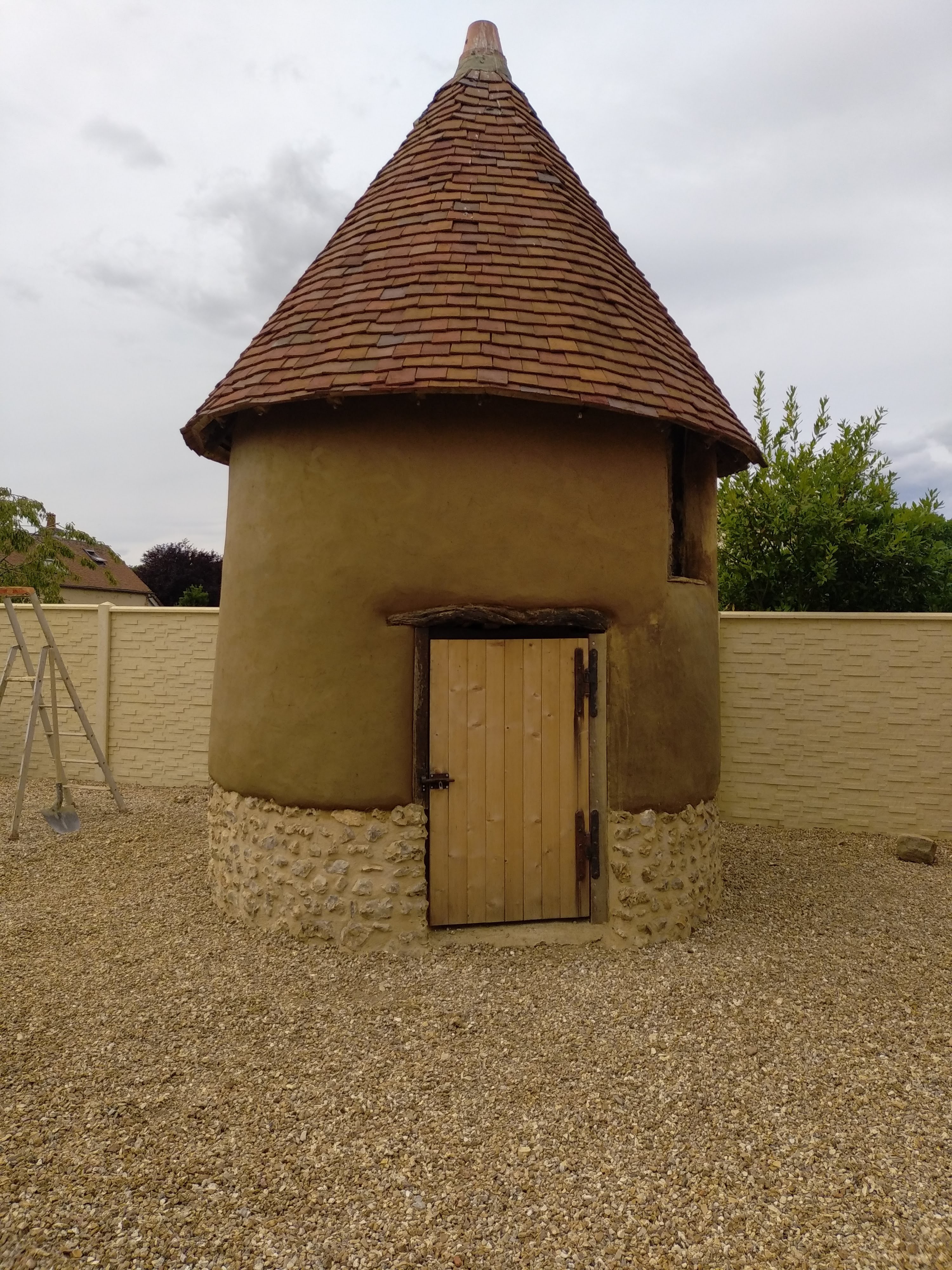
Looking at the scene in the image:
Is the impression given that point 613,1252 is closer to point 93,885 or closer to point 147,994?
point 147,994

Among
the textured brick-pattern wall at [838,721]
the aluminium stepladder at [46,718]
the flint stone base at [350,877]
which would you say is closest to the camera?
the flint stone base at [350,877]

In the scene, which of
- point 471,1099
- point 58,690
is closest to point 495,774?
point 471,1099

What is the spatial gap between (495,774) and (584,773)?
61 centimetres

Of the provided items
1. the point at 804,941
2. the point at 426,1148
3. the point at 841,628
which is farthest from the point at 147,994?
the point at 841,628

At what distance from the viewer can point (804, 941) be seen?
17.5 feet

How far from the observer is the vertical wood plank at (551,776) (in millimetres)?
5082

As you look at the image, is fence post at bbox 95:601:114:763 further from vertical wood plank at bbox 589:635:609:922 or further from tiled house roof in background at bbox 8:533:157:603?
tiled house roof in background at bbox 8:533:157:603

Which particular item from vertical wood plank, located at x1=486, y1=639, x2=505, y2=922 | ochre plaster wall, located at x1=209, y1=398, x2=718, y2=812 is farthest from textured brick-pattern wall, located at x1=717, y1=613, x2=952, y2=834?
vertical wood plank, located at x1=486, y1=639, x2=505, y2=922

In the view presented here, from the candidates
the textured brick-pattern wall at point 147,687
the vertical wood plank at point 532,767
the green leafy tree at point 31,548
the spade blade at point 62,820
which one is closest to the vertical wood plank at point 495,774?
the vertical wood plank at point 532,767

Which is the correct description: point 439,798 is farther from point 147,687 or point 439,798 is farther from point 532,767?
point 147,687

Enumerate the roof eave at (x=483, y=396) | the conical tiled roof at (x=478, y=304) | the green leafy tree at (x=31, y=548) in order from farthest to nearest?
1. the green leafy tree at (x=31, y=548)
2. the conical tiled roof at (x=478, y=304)
3. the roof eave at (x=483, y=396)

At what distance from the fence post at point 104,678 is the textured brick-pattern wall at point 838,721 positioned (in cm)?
777

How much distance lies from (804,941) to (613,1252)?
3235 mm

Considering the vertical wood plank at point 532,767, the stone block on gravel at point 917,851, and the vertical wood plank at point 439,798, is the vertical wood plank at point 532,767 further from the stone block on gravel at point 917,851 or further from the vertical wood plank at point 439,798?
the stone block on gravel at point 917,851
